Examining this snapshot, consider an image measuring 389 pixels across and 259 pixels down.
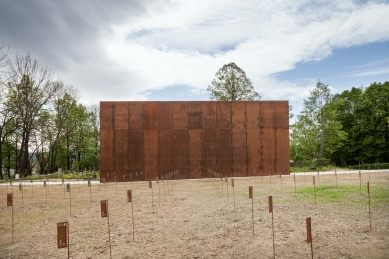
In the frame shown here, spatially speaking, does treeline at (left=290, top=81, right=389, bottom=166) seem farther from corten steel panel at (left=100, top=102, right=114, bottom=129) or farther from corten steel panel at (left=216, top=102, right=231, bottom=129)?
corten steel panel at (left=100, top=102, right=114, bottom=129)

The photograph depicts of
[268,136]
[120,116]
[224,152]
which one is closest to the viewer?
[120,116]

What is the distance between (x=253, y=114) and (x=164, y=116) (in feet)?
28.4

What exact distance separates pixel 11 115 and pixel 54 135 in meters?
7.23

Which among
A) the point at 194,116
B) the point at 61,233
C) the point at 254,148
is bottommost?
the point at 61,233

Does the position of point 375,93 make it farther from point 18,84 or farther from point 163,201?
point 18,84

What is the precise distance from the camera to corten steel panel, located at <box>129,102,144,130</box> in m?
29.7

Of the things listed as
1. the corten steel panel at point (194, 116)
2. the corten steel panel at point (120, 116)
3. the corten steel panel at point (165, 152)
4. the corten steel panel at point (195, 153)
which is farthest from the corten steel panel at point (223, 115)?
the corten steel panel at point (120, 116)

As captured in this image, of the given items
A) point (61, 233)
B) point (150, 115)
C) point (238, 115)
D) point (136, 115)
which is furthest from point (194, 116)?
point (61, 233)

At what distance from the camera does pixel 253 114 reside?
31000 mm

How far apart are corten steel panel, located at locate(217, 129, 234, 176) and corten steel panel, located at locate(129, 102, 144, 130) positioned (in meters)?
7.60

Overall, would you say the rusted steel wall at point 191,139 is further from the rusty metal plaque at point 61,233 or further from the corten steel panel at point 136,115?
the rusty metal plaque at point 61,233

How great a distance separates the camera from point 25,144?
3775cm

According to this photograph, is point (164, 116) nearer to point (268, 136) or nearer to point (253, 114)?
point (253, 114)

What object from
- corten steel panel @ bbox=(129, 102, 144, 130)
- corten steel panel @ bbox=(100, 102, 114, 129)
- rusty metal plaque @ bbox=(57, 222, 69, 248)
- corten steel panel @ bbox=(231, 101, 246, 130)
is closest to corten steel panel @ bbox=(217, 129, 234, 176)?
corten steel panel @ bbox=(231, 101, 246, 130)
